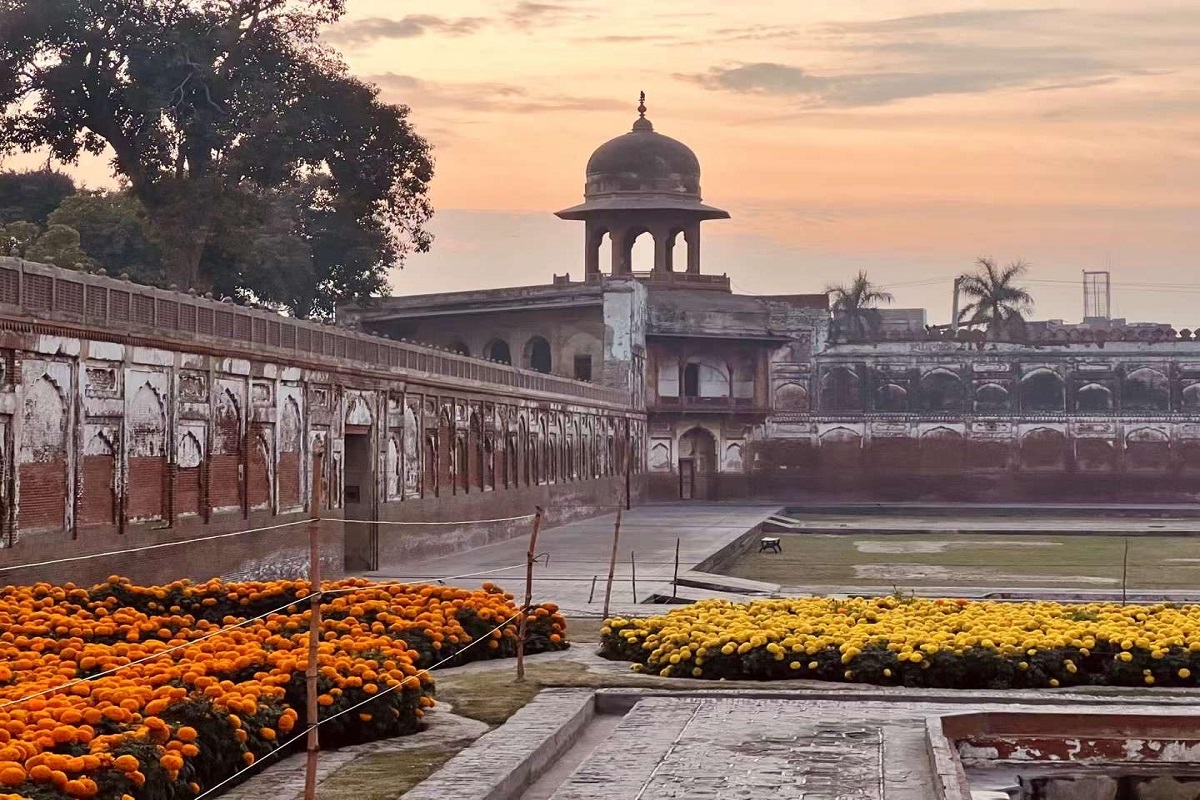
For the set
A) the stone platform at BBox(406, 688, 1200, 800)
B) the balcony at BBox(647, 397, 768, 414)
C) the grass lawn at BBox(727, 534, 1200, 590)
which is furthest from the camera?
the balcony at BBox(647, 397, 768, 414)

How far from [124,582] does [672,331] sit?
116 feet

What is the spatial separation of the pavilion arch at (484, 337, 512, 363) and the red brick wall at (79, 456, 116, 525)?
3140 centimetres

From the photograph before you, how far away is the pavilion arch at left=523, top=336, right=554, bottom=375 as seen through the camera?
46281 mm

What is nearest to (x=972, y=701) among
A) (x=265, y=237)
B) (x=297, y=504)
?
(x=297, y=504)

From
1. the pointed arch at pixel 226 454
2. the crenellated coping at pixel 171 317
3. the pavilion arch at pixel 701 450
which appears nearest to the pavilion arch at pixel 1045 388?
the pavilion arch at pixel 701 450

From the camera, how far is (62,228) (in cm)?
3234

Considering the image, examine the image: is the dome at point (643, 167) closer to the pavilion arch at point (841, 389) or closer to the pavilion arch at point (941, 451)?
the pavilion arch at point (841, 389)

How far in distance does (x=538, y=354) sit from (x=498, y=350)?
1.52m

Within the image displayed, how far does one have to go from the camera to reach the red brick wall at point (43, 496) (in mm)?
13678

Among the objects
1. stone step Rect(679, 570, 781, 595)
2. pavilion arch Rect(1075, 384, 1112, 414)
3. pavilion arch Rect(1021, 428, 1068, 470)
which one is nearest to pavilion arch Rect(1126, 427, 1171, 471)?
pavilion arch Rect(1021, 428, 1068, 470)

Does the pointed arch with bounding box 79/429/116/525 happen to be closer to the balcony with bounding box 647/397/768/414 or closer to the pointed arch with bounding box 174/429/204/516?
the pointed arch with bounding box 174/429/204/516

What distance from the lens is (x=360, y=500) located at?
22828mm

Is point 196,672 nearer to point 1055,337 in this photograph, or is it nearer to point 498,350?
point 498,350

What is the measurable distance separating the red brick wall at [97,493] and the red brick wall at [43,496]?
0.40 m
